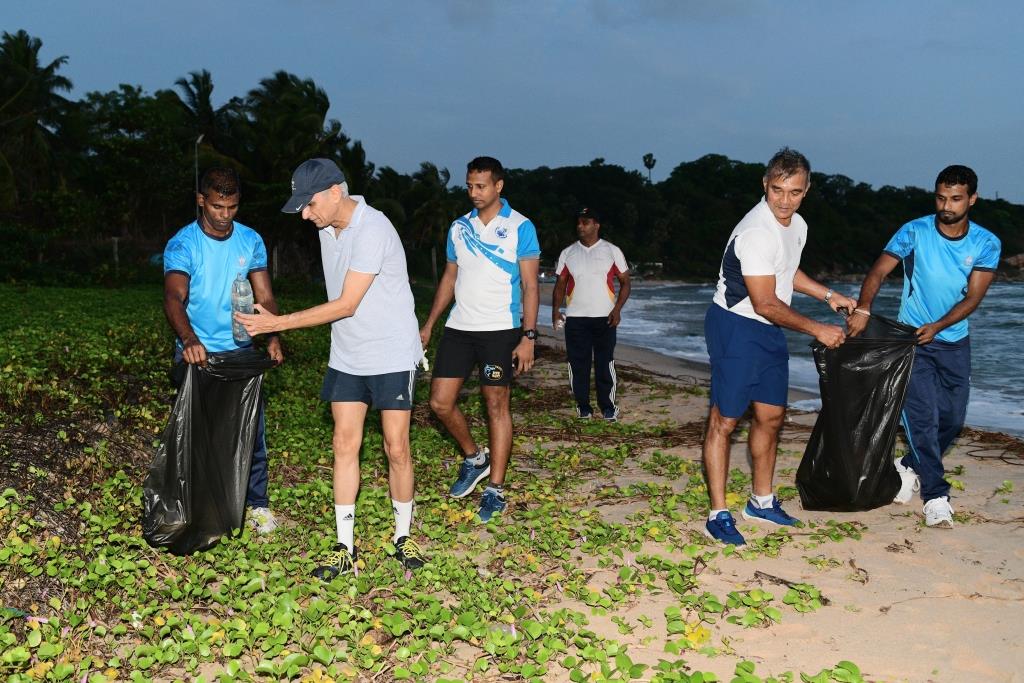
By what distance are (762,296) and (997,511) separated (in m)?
2.26

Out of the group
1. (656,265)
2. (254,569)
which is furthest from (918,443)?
(656,265)

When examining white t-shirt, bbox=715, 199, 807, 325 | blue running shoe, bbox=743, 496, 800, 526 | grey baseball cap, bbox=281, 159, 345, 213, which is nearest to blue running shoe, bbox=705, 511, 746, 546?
blue running shoe, bbox=743, 496, 800, 526

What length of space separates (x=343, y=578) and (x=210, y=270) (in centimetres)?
175

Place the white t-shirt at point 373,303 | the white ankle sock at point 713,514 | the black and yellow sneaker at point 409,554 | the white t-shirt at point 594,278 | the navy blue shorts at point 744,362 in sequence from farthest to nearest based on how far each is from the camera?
the white t-shirt at point 594,278, the white ankle sock at point 713,514, the navy blue shorts at point 744,362, the black and yellow sneaker at point 409,554, the white t-shirt at point 373,303

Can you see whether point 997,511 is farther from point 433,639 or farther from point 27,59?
point 27,59

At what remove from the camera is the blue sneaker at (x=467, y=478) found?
19.7ft

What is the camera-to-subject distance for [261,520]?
5.02 meters

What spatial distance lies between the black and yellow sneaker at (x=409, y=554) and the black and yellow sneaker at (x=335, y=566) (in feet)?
0.86

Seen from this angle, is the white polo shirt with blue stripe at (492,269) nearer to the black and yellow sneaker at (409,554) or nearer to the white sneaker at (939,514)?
the black and yellow sneaker at (409,554)

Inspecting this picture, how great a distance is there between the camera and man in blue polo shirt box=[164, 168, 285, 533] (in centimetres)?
457

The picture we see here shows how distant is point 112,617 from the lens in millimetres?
3920

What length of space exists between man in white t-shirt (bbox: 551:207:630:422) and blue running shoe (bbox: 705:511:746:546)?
4025 mm

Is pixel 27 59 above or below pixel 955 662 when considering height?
above

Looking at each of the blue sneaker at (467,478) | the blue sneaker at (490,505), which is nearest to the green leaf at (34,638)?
the blue sneaker at (490,505)
